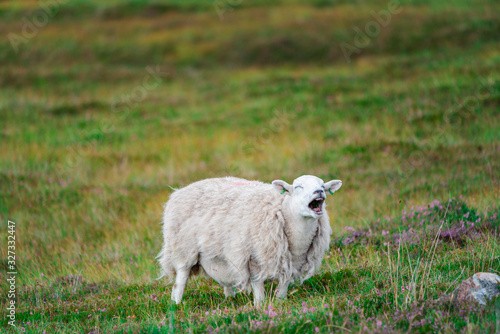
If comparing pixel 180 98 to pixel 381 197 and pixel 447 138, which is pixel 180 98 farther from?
pixel 381 197

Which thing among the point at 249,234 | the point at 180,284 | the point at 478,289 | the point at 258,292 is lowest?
the point at 180,284

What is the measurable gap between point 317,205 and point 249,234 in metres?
0.92

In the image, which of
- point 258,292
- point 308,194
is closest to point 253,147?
point 258,292

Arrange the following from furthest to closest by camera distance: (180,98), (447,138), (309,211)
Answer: (180,98), (447,138), (309,211)

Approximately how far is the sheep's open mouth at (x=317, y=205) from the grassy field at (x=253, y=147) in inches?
35.2

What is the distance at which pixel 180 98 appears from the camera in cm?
2181

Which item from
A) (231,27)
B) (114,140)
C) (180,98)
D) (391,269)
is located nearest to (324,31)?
(231,27)

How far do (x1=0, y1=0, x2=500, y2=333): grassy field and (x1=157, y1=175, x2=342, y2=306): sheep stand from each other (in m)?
0.38

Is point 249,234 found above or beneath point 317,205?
beneath

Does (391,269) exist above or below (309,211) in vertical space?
below

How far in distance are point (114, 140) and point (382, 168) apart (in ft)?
28.0

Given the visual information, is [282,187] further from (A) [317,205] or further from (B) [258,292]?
(B) [258,292]

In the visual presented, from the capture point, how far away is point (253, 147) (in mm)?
14867

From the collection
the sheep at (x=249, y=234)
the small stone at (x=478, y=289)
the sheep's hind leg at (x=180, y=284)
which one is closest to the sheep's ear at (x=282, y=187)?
the sheep at (x=249, y=234)
